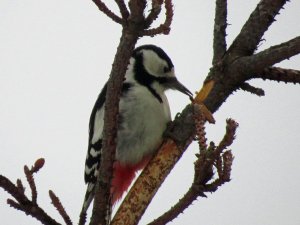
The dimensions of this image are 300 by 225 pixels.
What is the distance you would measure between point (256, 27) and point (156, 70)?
4.70ft

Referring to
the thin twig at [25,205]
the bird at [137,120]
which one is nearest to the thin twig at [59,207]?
the thin twig at [25,205]

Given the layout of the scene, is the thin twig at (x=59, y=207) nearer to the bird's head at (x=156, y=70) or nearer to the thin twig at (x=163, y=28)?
the thin twig at (x=163, y=28)

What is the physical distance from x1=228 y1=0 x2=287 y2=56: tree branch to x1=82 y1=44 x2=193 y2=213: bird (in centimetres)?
108

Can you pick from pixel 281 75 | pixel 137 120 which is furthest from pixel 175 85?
pixel 281 75

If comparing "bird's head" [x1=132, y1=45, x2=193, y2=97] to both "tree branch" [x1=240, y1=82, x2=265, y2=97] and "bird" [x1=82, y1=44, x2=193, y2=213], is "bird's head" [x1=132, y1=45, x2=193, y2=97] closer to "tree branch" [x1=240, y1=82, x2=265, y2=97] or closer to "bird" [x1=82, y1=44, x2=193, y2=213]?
"bird" [x1=82, y1=44, x2=193, y2=213]

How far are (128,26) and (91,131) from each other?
7.60 ft

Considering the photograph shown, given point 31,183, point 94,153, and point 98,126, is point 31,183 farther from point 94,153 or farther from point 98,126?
point 98,126

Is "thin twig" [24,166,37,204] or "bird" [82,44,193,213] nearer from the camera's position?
"thin twig" [24,166,37,204]

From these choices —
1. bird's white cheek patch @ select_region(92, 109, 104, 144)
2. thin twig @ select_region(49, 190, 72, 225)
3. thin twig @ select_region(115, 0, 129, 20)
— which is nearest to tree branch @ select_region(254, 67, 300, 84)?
thin twig @ select_region(115, 0, 129, 20)

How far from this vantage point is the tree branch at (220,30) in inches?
104

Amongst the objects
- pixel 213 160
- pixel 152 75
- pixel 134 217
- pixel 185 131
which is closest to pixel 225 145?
pixel 213 160

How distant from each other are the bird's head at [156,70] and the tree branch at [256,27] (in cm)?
133

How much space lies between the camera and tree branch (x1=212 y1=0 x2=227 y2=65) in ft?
8.70

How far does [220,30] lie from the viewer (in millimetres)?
2699
